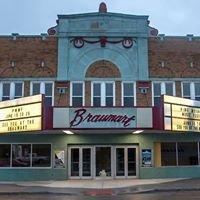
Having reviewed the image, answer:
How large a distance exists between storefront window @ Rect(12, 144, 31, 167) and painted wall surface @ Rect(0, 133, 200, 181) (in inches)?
15.6

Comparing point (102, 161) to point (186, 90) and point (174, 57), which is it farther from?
point (174, 57)

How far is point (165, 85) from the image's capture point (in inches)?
1243

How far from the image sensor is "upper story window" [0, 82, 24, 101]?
3122 cm

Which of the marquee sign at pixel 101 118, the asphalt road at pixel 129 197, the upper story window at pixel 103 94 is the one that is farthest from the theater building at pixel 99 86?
the asphalt road at pixel 129 197

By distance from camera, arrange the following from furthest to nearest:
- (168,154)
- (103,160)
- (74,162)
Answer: (168,154) → (103,160) → (74,162)

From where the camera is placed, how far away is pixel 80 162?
30.5 m

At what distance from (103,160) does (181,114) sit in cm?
678

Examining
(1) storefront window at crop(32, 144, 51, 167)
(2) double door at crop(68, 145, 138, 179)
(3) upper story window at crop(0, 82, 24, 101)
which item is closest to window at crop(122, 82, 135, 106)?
(2) double door at crop(68, 145, 138, 179)

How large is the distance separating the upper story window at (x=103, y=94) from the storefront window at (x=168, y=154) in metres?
4.64

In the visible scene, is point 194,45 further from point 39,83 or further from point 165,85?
point 39,83

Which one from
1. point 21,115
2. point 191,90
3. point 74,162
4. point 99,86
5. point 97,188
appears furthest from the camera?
point 191,90

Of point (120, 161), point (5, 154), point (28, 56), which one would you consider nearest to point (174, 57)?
point (120, 161)

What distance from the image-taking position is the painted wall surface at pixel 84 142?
98.8ft

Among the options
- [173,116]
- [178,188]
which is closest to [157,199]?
[178,188]
